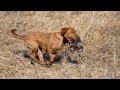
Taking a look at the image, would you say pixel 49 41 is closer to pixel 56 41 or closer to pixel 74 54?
pixel 56 41

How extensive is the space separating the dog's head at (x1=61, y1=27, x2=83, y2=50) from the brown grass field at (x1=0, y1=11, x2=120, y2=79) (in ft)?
0.26

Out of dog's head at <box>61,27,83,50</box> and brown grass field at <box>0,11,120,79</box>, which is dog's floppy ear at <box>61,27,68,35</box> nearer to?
dog's head at <box>61,27,83,50</box>

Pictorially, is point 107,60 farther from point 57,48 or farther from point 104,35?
point 57,48

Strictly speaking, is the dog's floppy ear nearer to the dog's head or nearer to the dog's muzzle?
the dog's head

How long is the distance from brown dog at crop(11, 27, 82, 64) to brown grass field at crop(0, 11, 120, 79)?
0.07 metres

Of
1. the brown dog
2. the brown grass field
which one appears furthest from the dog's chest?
the brown grass field

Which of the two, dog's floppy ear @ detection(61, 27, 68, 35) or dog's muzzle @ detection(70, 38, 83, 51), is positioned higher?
dog's floppy ear @ detection(61, 27, 68, 35)

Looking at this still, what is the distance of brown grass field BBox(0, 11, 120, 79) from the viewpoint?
10.2 feet

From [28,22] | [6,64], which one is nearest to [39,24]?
[28,22]

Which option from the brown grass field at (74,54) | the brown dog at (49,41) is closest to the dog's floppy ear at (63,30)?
the brown dog at (49,41)

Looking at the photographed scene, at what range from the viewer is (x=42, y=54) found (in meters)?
3.14

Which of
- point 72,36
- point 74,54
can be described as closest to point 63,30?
point 72,36

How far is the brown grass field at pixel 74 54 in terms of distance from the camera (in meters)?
3.12

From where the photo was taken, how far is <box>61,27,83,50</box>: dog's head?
3.03m
